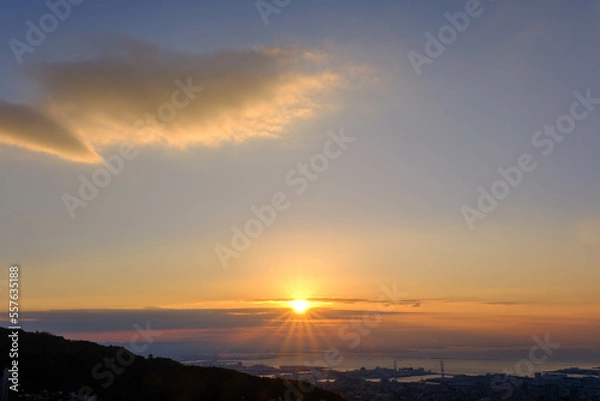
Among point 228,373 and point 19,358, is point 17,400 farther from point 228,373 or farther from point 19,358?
point 228,373

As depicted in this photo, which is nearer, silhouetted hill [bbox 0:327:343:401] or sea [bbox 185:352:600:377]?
silhouetted hill [bbox 0:327:343:401]

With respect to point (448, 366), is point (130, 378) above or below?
above

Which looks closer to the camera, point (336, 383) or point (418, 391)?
point (418, 391)

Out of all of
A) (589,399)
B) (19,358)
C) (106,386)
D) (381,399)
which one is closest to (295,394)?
(381,399)

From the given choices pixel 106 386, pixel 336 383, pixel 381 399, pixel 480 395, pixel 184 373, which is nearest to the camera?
pixel 106 386

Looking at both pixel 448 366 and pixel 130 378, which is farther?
pixel 448 366

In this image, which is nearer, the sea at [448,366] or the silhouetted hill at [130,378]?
the silhouetted hill at [130,378]

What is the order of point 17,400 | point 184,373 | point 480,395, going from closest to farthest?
point 17,400
point 184,373
point 480,395

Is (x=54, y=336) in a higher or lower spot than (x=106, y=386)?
higher
